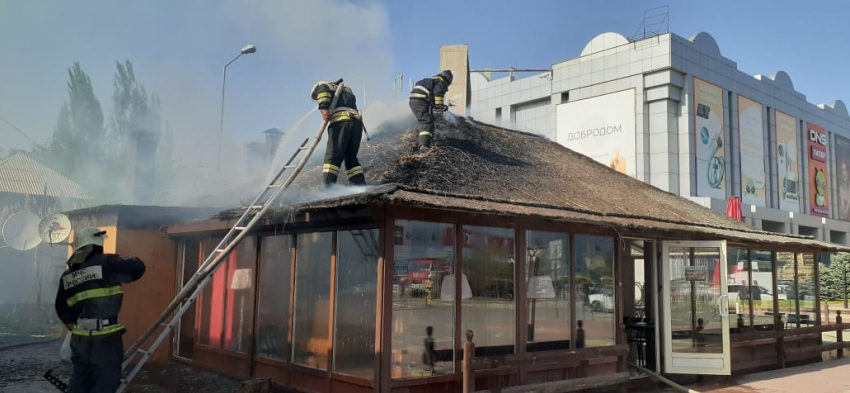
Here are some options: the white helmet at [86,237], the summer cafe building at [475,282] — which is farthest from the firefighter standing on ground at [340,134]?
the white helmet at [86,237]

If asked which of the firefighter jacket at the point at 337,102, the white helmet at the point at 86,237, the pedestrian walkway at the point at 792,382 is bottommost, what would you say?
the pedestrian walkway at the point at 792,382

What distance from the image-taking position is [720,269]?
10031 millimetres

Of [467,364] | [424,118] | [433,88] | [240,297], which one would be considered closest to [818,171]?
[433,88]

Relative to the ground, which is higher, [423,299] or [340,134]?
[340,134]

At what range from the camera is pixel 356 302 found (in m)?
7.40

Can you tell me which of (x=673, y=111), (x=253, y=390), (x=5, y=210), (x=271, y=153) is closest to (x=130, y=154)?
(x=271, y=153)

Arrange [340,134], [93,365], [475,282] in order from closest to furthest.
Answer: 1. [93,365]
2. [475,282]
3. [340,134]

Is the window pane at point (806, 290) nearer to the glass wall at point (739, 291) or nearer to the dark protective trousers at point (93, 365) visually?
the glass wall at point (739, 291)

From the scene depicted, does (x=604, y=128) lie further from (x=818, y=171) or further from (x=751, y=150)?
(x=818, y=171)

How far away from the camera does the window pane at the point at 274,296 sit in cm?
852

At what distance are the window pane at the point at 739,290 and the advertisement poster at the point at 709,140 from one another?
22576 millimetres

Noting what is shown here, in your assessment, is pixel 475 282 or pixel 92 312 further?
pixel 475 282

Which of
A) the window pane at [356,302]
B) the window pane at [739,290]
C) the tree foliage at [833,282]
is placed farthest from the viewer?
the tree foliage at [833,282]

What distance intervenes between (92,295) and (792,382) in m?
10.7
